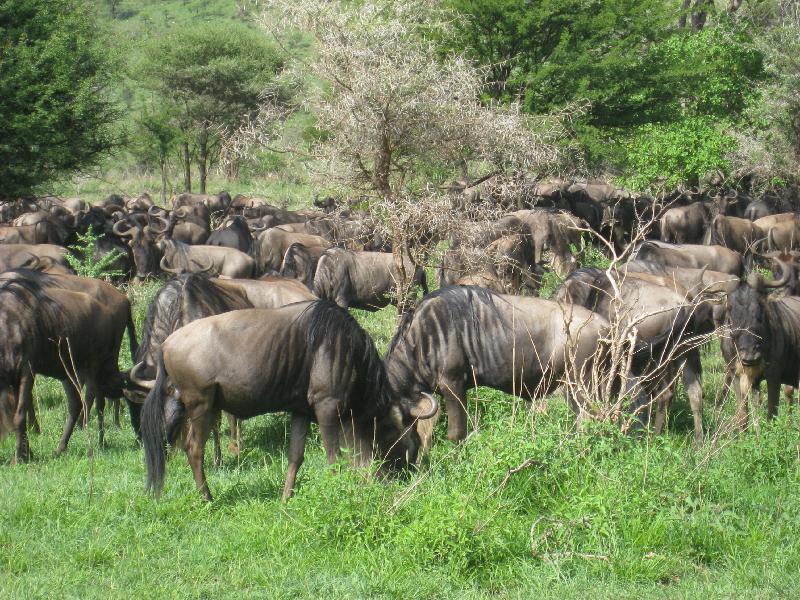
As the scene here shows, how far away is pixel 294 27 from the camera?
11328 mm

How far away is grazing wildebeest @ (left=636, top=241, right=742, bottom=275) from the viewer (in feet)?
44.8

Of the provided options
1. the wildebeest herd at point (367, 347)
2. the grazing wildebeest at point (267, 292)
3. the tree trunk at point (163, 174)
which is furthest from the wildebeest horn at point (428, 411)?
the tree trunk at point (163, 174)

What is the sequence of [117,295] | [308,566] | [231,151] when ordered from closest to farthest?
[308,566] → [117,295] → [231,151]

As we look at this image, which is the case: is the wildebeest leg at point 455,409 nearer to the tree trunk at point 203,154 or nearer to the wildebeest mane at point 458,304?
the wildebeest mane at point 458,304

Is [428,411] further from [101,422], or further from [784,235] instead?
[784,235]

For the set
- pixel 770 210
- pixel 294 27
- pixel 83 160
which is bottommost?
pixel 770 210

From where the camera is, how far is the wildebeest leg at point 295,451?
21.7ft

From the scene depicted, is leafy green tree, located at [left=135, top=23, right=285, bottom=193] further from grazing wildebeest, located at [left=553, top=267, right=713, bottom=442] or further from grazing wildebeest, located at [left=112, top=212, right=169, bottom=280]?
grazing wildebeest, located at [left=553, top=267, right=713, bottom=442]

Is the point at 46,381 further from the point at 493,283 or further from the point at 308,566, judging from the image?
the point at 308,566

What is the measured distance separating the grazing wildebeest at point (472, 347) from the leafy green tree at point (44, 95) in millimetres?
12672

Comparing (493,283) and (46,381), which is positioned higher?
(493,283)

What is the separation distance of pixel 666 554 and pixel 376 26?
24.4 feet

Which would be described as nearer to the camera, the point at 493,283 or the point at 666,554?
the point at 666,554

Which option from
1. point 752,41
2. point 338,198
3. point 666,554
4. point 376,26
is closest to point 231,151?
point 338,198
